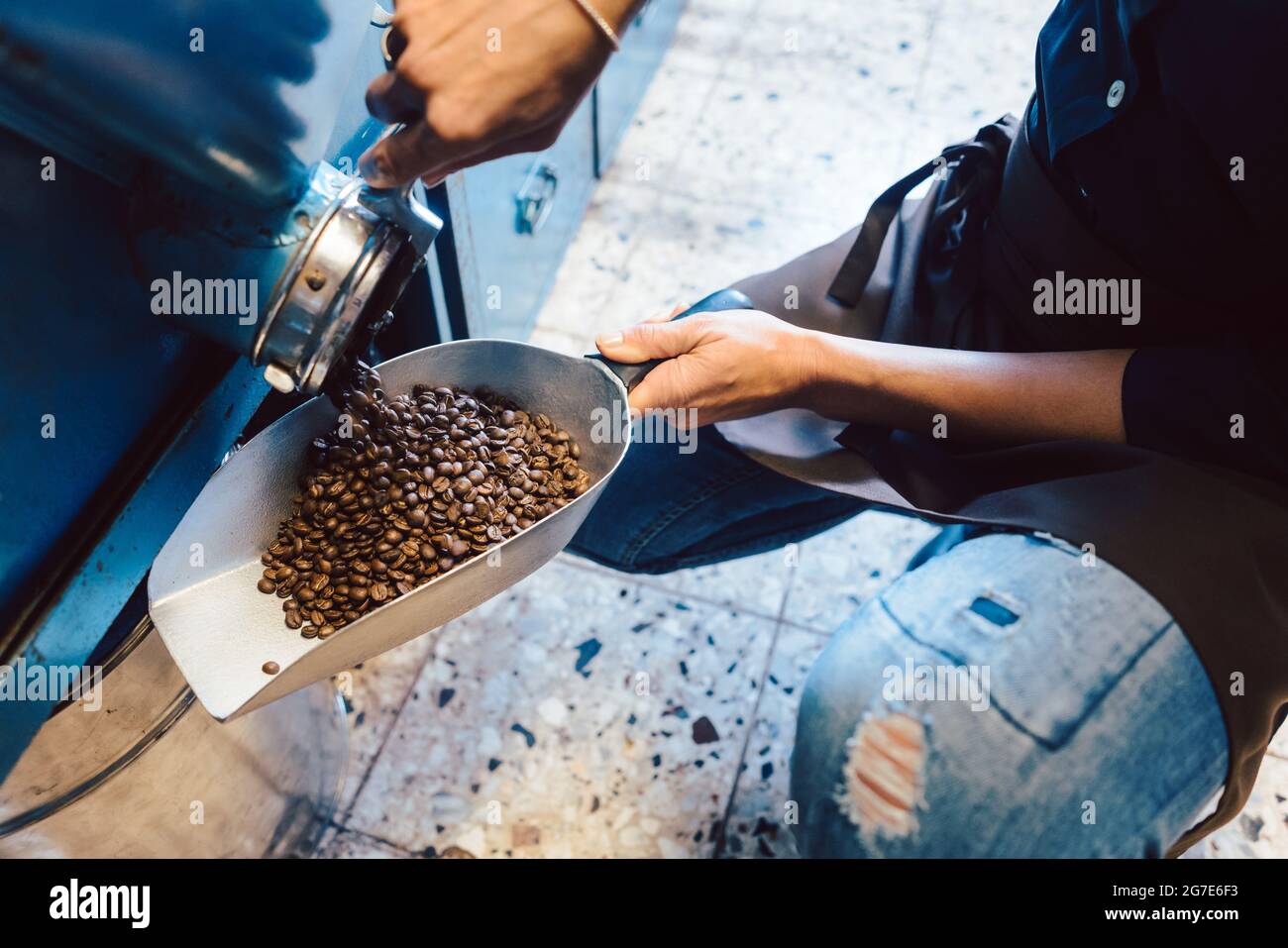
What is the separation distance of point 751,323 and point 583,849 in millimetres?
787

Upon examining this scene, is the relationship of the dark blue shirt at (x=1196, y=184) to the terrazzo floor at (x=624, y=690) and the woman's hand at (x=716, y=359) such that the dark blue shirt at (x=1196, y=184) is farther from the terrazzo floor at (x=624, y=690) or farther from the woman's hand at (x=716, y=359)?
the terrazzo floor at (x=624, y=690)

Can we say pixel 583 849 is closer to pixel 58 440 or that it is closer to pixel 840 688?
pixel 840 688

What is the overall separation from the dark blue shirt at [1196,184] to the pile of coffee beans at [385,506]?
0.58m

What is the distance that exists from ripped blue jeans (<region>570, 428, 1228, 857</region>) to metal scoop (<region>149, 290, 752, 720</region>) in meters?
0.32

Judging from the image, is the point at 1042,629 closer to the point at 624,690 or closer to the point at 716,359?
the point at 716,359

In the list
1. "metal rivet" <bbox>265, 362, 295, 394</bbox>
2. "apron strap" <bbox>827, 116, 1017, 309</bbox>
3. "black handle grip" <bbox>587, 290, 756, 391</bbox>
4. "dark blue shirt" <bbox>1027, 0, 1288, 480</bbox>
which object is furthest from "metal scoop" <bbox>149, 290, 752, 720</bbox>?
"dark blue shirt" <bbox>1027, 0, 1288, 480</bbox>

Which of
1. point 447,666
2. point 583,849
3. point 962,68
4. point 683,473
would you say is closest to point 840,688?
point 683,473

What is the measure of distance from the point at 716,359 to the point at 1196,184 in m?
0.44

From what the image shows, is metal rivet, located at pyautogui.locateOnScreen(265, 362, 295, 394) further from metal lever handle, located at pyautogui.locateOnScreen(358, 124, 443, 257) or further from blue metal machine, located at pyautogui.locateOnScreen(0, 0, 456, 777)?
metal lever handle, located at pyautogui.locateOnScreen(358, 124, 443, 257)

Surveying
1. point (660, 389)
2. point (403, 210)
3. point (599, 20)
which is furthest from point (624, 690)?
point (599, 20)

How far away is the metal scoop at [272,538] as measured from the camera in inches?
28.1

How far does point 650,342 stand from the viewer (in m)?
0.89

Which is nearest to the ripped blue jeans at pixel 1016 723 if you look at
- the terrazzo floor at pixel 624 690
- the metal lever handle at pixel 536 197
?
the terrazzo floor at pixel 624 690

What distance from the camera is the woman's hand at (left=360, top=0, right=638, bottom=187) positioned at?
576mm
